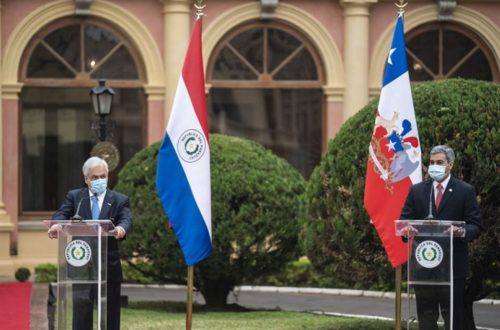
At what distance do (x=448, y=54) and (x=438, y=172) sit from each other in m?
14.1

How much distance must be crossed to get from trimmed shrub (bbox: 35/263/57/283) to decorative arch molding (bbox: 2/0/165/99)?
Answer: 291 centimetres

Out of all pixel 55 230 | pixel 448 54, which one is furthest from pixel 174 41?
pixel 55 230

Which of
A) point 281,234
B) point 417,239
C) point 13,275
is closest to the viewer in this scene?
point 417,239

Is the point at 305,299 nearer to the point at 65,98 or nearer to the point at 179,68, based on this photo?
the point at 179,68

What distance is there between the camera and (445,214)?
10891 mm

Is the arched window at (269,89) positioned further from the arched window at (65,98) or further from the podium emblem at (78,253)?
the podium emblem at (78,253)

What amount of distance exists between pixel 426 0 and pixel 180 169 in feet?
43.4

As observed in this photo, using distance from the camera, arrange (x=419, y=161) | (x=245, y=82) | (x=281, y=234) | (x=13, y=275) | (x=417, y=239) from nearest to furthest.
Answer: (x=417, y=239), (x=419, y=161), (x=281, y=234), (x=13, y=275), (x=245, y=82)

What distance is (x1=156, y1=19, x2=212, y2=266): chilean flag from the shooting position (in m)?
12.0

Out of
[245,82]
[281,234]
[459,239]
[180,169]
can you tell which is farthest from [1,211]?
[459,239]

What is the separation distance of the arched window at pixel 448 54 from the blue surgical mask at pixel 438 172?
45.3 ft

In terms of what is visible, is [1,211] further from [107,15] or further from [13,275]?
[107,15]

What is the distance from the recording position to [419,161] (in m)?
11.9

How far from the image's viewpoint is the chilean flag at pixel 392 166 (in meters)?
11.9
